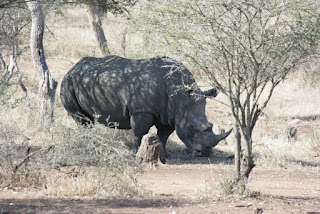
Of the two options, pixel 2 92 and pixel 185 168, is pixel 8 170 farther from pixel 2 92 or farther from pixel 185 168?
pixel 185 168

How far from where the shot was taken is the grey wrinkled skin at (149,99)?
11938mm

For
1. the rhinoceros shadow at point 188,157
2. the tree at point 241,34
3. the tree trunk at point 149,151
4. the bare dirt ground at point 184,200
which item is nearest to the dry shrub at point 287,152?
the rhinoceros shadow at point 188,157

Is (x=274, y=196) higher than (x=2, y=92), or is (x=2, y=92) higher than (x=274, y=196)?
(x=2, y=92)

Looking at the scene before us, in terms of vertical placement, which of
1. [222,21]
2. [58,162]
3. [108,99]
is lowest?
[58,162]

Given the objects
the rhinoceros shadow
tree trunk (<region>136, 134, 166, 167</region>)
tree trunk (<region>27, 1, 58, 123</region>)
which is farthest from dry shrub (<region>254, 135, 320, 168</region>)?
tree trunk (<region>27, 1, 58, 123</region>)

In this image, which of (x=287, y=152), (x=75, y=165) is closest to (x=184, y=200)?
(x=75, y=165)

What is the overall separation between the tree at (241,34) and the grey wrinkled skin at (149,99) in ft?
13.9

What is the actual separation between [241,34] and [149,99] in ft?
17.0

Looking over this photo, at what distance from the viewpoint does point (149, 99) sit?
1194cm

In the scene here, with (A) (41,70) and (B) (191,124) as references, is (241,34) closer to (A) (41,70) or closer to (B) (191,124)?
(B) (191,124)

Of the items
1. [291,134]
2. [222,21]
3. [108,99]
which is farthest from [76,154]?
[291,134]

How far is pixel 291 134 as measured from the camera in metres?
15.2

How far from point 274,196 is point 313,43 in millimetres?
2256

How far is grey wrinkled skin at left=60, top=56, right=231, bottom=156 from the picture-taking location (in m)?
11.9
